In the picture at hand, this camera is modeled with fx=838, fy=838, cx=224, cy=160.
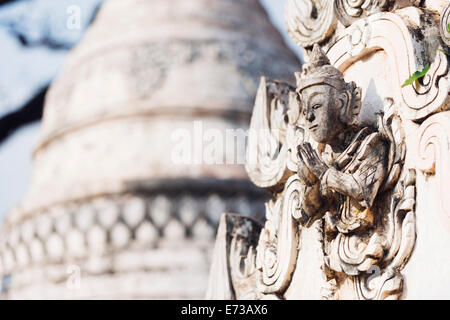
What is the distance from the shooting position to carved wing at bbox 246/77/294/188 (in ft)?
16.1

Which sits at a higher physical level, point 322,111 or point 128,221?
point 128,221

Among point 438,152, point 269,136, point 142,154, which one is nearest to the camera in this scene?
point 438,152

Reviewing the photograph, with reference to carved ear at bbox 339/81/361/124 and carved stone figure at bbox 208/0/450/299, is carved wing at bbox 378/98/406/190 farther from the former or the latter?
carved ear at bbox 339/81/361/124

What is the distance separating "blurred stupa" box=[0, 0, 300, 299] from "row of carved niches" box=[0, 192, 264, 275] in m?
0.01

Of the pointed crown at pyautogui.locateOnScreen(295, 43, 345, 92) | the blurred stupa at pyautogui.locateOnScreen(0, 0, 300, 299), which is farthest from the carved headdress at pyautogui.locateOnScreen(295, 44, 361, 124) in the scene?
the blurred stupa at pyautogui.locateOnScreen(0, 0, 300, 299)

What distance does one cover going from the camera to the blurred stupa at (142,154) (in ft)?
33.0

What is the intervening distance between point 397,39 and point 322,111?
0.49m

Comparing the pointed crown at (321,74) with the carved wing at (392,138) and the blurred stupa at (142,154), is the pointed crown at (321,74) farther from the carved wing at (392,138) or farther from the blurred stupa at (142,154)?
the blurred stupa at (142,154)

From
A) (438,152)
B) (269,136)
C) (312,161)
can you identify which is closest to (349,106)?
(312,161)

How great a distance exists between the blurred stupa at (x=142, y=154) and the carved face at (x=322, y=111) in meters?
5.71

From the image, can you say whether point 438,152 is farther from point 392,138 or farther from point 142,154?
point 142,154

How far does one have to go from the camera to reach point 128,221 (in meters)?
10.2

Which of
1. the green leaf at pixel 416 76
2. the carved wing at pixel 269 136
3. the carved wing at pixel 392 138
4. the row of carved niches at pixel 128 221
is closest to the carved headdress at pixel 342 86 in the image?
the carved wing at pixel 392 138

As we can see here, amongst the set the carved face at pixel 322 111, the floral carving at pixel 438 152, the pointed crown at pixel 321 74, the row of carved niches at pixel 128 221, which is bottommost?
the floral carving at pixel 438 152
